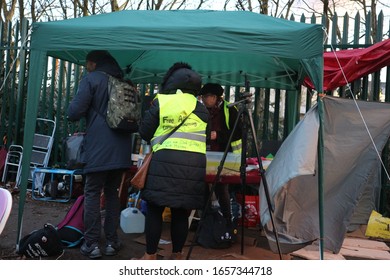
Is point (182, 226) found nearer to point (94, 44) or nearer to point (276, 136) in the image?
point (94, 44)

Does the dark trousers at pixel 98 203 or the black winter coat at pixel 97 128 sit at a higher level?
the black winter coat at pixel 97 128

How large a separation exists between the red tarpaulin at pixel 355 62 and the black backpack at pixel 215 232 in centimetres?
227

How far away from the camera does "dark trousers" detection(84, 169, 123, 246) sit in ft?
12.2

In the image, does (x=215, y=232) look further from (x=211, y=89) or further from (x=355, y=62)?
(x=355, y=62)

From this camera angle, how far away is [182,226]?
3.37m

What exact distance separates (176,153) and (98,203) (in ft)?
3.28

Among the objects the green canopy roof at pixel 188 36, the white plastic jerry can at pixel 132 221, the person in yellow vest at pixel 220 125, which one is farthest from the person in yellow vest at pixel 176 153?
the white plastic jerry can at pixel 132 221

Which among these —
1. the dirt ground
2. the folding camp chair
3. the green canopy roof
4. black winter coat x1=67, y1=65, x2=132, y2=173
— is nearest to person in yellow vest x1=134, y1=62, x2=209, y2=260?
the green canopy roof

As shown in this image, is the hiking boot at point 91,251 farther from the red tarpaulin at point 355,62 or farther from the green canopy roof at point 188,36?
the red tarpaulin at point 355,62

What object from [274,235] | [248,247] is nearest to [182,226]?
[274,235]

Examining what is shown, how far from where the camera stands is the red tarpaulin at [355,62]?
502 centimetres

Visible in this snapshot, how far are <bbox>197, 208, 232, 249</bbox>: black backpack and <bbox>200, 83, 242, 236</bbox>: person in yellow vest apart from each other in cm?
28

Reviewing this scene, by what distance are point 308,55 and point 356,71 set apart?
1984mm

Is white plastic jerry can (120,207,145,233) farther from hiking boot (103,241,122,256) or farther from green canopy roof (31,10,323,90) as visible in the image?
green canopy roof (31,10,323,90)
